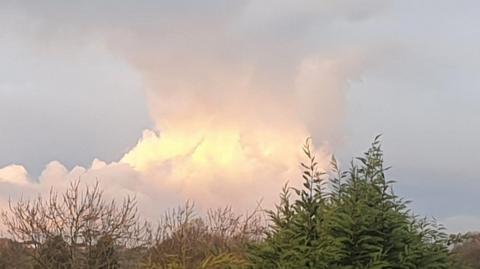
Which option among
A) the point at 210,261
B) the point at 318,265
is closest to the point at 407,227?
the point at 318,265

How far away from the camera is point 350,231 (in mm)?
11906

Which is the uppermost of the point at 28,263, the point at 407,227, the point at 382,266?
the point at 28,263

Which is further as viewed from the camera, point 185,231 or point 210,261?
point 185,231

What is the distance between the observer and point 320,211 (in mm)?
12336

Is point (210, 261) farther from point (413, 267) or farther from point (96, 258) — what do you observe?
point (96, 258)

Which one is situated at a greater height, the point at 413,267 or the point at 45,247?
the point at 45,247

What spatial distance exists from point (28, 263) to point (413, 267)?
25.0 metres

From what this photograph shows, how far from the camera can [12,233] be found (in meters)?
36.1

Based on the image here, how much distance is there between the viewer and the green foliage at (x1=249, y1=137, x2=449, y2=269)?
1183 cm

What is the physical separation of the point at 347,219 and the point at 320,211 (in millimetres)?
541

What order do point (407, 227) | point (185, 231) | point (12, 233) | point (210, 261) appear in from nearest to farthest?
point (407, 227), point (210, 261), point (185, 231), point (12, 233)

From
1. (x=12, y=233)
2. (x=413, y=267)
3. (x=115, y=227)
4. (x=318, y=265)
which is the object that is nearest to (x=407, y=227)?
(x=413, y=267)

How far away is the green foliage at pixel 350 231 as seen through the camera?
38.8ft

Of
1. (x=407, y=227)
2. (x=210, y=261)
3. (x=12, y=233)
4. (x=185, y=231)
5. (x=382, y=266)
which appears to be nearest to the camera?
(x=382, y=266)
